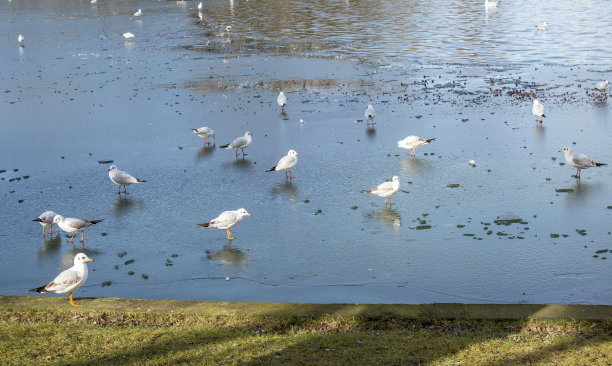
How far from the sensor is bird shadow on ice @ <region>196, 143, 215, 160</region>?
17.5 m

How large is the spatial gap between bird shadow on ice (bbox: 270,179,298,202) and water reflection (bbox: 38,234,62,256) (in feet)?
14.2

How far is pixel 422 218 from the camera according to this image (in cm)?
1280

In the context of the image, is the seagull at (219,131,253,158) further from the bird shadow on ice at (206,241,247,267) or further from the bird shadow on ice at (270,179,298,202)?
the bird shadow on ice at (206,241,247,267)

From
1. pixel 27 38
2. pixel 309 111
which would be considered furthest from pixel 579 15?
pixel 27 38

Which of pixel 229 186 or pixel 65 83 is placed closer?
pixel 229 186

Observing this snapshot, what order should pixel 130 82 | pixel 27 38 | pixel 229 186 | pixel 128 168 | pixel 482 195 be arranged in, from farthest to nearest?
pixel 27 38
pixel 130 82
pixel 128 168
pixel 229 186
pixel 482 195

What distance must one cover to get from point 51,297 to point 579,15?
1726 inches

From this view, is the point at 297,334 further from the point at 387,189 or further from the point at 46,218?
the point at 46,218

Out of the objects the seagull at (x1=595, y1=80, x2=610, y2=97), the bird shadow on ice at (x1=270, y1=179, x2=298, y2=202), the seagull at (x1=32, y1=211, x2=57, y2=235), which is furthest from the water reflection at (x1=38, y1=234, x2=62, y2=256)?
the seagull at (x1=595, y1=80, x2=610, y2=97)

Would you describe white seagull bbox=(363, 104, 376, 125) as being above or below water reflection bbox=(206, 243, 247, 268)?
above

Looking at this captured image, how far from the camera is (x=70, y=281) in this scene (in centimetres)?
989

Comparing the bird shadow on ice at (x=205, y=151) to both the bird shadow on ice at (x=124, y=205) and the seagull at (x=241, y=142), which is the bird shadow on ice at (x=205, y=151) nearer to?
the seagull at (x=241, y=142)

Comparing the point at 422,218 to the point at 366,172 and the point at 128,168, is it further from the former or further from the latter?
the point at 128,168

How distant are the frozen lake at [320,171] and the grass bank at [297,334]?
2.73 ft
